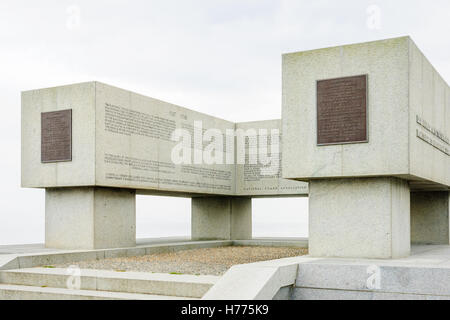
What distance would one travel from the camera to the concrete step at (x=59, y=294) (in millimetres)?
8773

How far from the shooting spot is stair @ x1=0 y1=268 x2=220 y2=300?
8.71 metres

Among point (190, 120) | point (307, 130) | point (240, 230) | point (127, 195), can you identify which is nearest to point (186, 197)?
point (240, 230)

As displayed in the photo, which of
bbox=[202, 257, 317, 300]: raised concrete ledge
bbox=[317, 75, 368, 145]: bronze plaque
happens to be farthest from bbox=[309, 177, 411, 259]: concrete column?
bbox=[202, 257, 317, 300]: raised concrete ledge

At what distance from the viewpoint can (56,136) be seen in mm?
15312

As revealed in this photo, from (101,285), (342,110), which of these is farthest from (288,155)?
(101,285)

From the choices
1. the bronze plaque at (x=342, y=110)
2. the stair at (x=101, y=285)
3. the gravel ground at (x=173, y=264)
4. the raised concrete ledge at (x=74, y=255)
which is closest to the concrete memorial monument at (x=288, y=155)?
the bronze plaque at (x=342, y=110)

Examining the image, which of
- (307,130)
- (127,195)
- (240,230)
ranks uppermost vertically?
(307,130)

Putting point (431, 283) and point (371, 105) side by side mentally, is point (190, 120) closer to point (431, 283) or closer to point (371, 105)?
point (371, 105)

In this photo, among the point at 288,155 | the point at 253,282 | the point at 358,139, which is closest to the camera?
the point at 253,282

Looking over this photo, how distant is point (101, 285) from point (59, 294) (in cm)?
70

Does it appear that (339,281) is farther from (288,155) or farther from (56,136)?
(56,136)

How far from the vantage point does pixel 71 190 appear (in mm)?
15312
